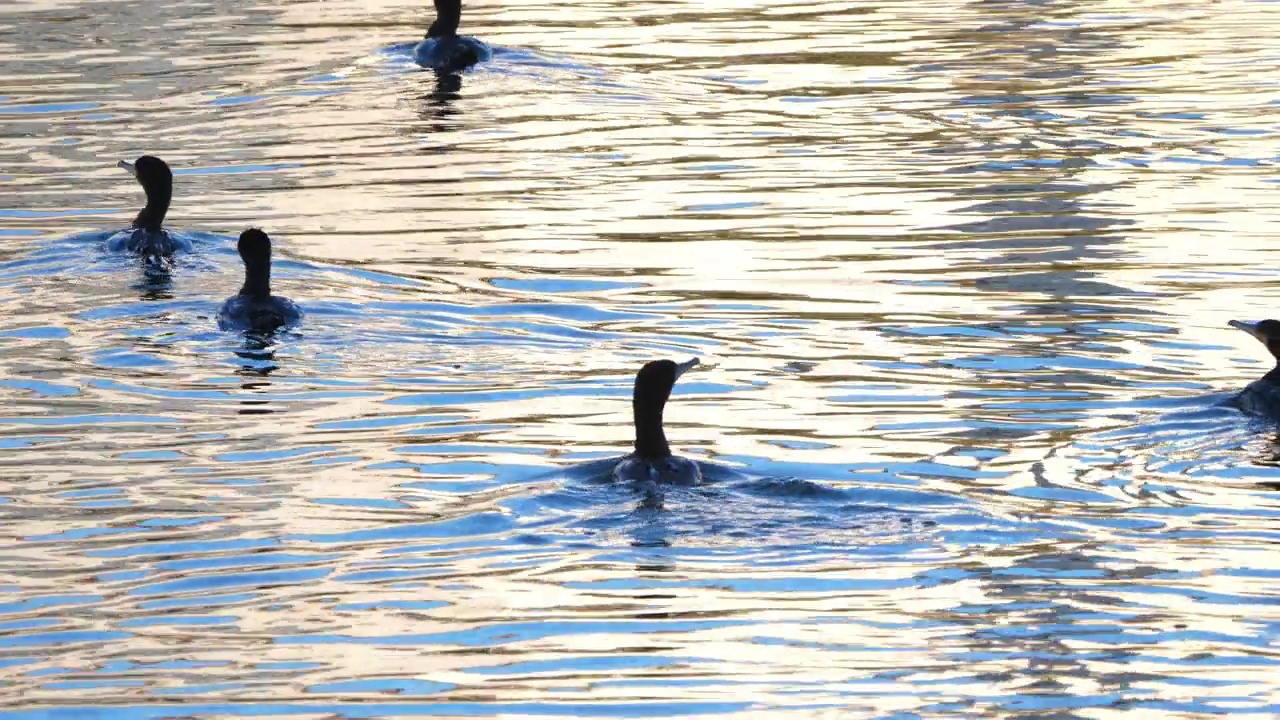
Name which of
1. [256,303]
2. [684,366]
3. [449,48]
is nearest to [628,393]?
[684,366]

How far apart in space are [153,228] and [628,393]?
17.9ft

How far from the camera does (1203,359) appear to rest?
14.2m

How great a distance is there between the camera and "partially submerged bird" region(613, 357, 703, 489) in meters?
11.2

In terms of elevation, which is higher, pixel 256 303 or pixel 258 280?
pixel 258 280

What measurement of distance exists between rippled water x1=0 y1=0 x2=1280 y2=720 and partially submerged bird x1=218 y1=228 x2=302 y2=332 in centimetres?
22

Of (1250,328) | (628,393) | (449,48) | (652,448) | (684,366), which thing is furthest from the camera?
(449,48)

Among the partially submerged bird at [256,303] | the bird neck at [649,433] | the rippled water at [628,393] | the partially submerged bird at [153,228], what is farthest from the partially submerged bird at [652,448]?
the partially submerged bird at [153,228]

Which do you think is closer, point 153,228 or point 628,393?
point 628,393

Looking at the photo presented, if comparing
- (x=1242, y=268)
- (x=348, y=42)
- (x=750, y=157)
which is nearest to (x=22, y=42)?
(x=348, y=42)

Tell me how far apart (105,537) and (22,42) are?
67.1 feet

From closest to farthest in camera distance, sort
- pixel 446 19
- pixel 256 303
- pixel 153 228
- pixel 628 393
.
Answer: pixel 628 393 → pixel 256 303 → pixel 153 228 → pixel 446 19

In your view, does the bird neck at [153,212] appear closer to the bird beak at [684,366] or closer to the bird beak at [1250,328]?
the bird beak at [684,366]

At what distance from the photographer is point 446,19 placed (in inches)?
1064

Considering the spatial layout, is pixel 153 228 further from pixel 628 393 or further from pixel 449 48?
pixel 449 48
